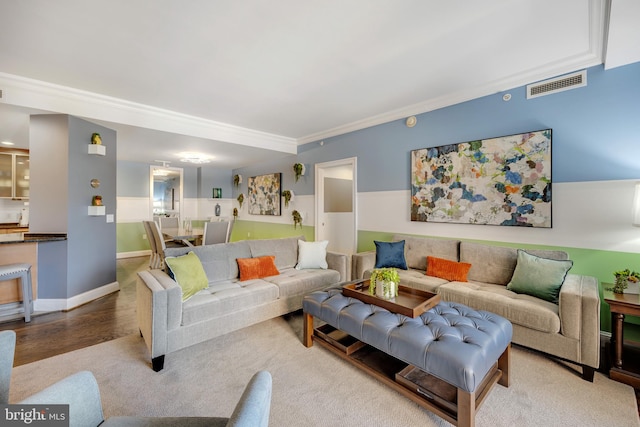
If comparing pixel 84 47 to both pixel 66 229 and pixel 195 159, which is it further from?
pixel 195 159

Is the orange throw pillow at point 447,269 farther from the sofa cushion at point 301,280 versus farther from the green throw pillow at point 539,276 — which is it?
the sofa cushion at point 301,280

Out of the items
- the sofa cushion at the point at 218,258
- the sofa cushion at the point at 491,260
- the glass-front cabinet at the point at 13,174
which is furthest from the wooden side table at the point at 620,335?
the glass-front cabinet at the point at 13,174

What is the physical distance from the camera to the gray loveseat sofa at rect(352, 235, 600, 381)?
1.99 meters

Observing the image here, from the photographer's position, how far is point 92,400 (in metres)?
1.01

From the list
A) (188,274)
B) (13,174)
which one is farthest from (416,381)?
(13,174)

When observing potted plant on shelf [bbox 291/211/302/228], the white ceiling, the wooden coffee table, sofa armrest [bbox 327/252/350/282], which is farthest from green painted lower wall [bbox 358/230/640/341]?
potted plant on shelf [bbox 291/211/302/228]

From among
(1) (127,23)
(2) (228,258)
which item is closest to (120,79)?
(1) (127,23)

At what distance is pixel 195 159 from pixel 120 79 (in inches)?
118

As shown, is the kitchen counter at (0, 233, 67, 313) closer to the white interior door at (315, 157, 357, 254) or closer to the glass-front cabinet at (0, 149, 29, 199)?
the glass-front cabinet at (0, 149, 29, 199)

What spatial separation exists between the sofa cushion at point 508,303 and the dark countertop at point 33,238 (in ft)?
14.7

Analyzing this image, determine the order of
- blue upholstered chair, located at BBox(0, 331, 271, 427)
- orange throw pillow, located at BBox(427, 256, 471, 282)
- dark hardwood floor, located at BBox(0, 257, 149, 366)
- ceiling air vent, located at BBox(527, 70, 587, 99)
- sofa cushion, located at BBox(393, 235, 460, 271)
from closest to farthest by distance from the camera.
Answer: blue upholstered chair, located at BBox(0, 331, 271, 427) → dark hardwood floor, located at BBox(0, 257, 149, 366) → ceiling air vent, located at BBox(527, 70, 587, 99) → orange throw pillow, located at BBox(427, 256, 471, 282) → sofa cushion, located at BBox(393, 235, 460, 271)

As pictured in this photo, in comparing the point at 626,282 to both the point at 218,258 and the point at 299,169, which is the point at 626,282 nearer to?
the point at 218,258

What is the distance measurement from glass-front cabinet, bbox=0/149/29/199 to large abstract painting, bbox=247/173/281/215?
14.1 feet

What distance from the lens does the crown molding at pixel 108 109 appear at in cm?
299
